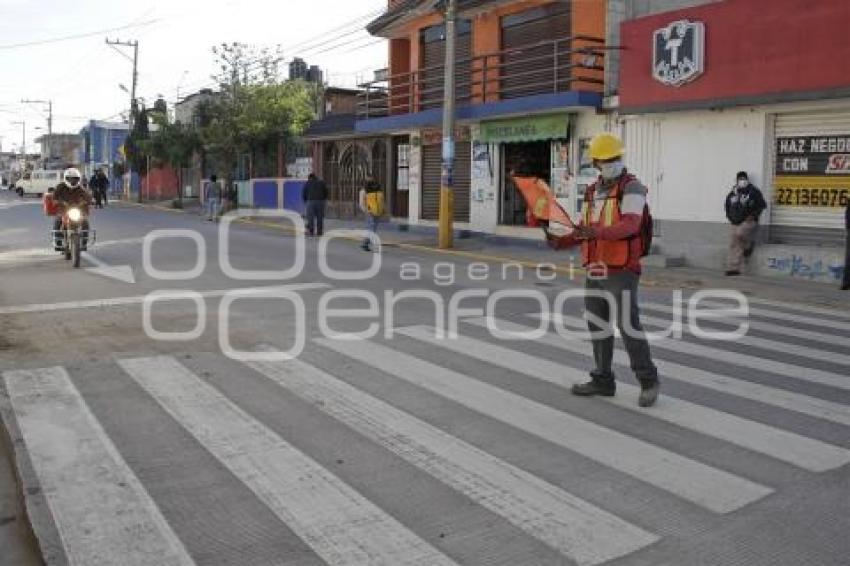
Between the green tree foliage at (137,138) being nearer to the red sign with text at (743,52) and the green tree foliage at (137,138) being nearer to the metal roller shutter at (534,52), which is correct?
the metal roller shutter at (534,52)

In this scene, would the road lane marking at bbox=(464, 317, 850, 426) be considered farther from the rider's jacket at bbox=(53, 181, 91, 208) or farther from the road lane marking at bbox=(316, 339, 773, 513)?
the rider's jacket at bbox=(53, 181, 91, 208)

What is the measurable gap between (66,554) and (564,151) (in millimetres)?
17957

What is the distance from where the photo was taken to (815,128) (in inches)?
604

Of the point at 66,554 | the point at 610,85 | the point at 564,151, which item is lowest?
the point at 66,554

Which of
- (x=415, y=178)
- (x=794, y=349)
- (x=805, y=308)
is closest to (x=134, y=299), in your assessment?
(x=794, y=349)

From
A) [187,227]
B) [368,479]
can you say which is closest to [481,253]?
[187,227]

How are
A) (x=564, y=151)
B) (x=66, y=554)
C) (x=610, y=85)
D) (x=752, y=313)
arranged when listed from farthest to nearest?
(x=564, y=151)
(x=610, y=85)
(x=752, y=313)
(x=66, y=554)

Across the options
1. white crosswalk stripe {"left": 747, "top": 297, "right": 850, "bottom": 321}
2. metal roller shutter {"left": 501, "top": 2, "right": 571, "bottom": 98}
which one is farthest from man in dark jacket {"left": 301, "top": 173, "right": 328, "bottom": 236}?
white crosswalk stripe {"left": 747, "top": 297, "right": 850, "bottom": 321}

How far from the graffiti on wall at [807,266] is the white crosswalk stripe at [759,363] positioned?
22.9ft

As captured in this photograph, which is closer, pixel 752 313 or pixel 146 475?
pixel 146 475

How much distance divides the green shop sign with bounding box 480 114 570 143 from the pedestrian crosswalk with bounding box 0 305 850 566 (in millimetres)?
12644

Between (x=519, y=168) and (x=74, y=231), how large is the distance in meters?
11.2

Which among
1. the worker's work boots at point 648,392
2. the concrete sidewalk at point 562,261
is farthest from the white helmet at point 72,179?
the worker's work boots at point 648,392

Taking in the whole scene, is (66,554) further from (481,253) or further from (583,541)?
(481,253)
